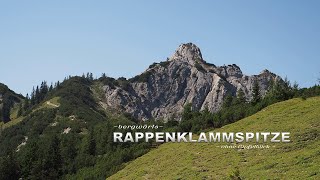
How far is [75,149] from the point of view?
14662 centimetres

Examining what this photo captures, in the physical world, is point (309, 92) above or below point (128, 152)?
above

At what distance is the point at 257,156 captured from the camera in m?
68.5

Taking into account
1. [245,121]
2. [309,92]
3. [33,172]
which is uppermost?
[309,92]

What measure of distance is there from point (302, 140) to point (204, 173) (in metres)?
18.3

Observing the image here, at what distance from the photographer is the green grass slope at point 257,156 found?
54.5 m

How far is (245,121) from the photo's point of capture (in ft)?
321

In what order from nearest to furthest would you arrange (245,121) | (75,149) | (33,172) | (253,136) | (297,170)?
(297,170), (253,136), (245,121), (33,172), (75,149)

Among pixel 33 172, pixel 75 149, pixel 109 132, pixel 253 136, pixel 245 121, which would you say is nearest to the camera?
pixel 253 136

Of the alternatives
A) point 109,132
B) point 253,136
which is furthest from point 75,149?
point 253,136

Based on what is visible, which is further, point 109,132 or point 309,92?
point 109,132

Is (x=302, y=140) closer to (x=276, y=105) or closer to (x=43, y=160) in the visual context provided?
(x=276, y=105)

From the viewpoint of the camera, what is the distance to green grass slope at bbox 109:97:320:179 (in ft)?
179

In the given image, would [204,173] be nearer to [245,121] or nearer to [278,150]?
[278,150]

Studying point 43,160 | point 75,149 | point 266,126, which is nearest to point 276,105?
point 266,126
